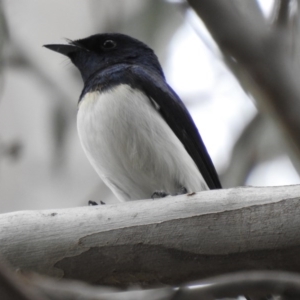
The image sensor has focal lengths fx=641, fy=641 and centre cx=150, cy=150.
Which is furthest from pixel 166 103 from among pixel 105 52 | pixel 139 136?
pixel 105 52

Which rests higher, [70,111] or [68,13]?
[68,13]

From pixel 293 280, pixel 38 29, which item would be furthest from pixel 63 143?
pixel 293 280

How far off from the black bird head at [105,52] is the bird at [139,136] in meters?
0.22

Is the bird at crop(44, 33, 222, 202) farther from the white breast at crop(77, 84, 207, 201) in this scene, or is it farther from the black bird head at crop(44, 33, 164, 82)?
the black bird head at crop(44, 33, 164, 82)

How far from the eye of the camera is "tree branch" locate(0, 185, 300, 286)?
223cm

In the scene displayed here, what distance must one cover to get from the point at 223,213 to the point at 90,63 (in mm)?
2037

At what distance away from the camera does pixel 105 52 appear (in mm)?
4180

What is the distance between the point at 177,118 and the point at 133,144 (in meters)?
0.42

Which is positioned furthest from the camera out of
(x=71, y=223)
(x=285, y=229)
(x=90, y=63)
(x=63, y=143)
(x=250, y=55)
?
(x=63, y=143)

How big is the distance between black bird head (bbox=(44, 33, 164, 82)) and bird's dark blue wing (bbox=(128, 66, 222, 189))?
0.38 m

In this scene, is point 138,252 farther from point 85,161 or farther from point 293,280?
point 85,161

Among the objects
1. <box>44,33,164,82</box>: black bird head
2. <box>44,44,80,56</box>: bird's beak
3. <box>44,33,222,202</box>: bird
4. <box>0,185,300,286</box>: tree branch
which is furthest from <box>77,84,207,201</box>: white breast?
<box>0,185,300,286</box>: tree branch

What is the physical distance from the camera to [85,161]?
6.93 m

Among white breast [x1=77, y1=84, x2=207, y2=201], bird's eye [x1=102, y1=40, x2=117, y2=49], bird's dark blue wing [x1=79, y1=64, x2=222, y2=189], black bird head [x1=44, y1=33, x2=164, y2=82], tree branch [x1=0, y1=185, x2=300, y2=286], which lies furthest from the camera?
bird's eye [x1=102, y1=40, x2=117, y2=49]
